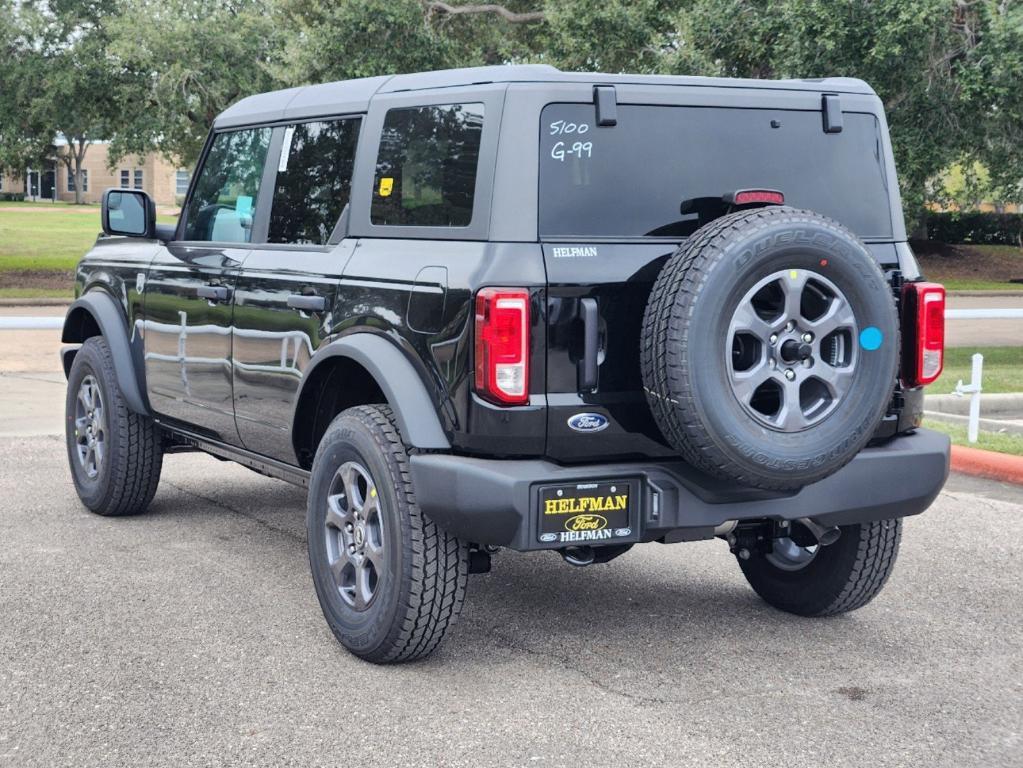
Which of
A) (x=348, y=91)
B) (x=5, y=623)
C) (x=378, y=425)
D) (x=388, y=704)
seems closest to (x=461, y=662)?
(x=388, y=704)

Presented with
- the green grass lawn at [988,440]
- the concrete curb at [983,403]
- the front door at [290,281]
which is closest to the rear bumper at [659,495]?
the front door at [290,281]

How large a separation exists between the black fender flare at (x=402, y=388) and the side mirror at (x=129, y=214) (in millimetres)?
2202

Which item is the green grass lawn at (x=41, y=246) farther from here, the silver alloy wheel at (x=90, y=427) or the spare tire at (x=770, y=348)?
the spare tire at (x=770, y=348)

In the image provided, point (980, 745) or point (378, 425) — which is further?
point (378, 425)

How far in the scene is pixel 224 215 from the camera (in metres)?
6.46

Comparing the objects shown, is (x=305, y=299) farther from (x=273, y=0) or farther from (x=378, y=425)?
(x=273, y=0)

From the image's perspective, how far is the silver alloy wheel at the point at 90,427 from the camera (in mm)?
7336

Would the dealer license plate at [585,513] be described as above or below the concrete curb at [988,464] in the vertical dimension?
above

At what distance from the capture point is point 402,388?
4.75 metres

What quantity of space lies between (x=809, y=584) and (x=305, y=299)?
227 cm

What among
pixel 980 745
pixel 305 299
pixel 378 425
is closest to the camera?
pixel 980 745

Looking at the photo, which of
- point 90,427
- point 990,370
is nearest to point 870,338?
point 90,427

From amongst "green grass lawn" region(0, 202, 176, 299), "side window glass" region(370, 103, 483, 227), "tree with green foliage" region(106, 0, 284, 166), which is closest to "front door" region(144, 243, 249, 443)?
"side window glass" region(370, 103, 483, 227)

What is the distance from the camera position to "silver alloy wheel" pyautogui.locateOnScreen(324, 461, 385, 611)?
195 inches
